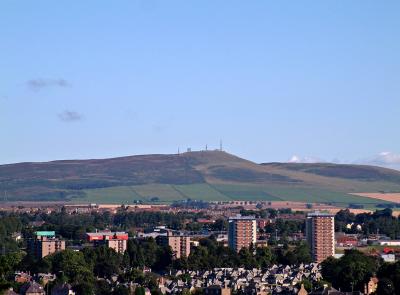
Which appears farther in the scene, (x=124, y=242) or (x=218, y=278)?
(x=124, y=242)

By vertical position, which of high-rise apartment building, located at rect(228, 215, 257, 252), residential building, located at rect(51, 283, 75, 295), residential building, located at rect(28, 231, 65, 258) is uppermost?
high-rise apartment building, located at rect(228, 215, 257, 252)

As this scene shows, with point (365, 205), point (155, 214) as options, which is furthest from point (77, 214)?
point (365, 205)

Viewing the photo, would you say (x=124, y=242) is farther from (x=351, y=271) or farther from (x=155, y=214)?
(x=155, y=214)

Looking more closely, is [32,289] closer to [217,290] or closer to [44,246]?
[217,290]

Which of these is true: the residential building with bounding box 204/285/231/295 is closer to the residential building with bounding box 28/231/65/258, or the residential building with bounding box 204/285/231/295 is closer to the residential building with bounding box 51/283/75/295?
the residential building with bounding box 51/283/75/295

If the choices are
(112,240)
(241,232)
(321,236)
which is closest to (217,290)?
(112,240)

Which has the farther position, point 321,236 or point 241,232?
point 241,232

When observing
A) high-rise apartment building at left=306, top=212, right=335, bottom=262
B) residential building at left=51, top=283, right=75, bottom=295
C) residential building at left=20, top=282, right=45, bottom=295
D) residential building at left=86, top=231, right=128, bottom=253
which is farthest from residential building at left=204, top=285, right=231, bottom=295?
high-rise apartment building at left=306, top=212, right=335, bottom=262
